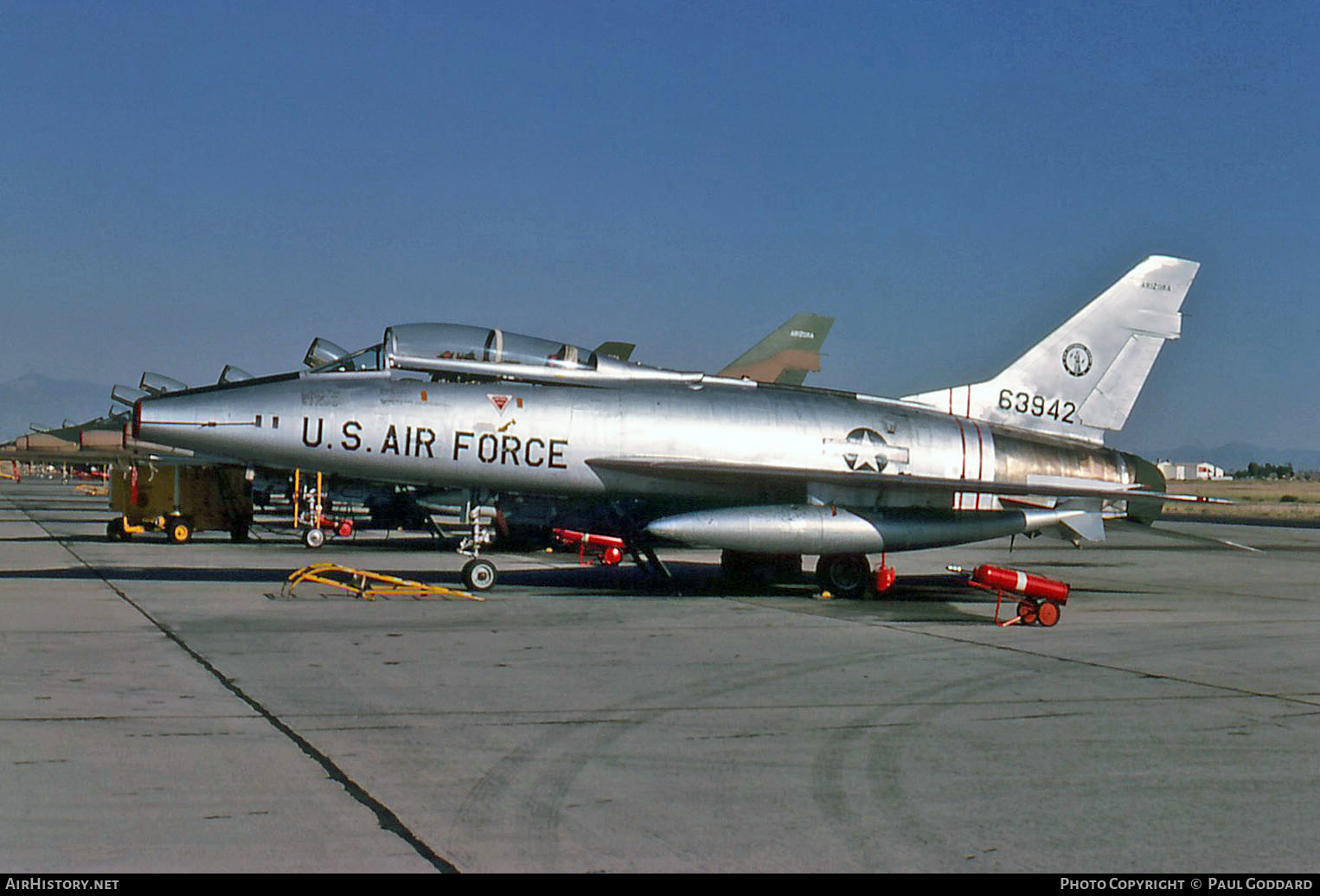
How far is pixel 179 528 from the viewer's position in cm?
2703

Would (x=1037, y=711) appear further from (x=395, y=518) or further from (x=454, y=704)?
(x=395, y=518)

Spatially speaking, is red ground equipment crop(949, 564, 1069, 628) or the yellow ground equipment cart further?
the yellow ground equipment cart

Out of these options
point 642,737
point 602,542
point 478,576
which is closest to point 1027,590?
point 478,576

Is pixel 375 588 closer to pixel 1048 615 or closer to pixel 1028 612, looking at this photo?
pixel 1028 612

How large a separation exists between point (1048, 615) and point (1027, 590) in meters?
0.34

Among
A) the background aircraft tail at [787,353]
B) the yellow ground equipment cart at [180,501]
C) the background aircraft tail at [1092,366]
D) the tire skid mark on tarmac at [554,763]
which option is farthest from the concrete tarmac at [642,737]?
→ the background aircraft tail at [787,353]

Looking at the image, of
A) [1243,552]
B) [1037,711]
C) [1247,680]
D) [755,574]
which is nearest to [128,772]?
[1037,711]

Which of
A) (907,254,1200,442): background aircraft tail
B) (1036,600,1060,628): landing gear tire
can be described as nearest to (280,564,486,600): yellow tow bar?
(1036,600,1060,628): landing gear tire

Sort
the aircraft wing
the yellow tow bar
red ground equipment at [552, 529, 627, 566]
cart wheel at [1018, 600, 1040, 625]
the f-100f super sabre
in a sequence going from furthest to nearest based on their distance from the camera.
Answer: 1. red ground equipment at [552, 529, 627, 566]
2. the aircraft wing
3. the yellow tow bar
4. the f-100f super sabre
5. cart wheel at [1018, 600, 1040, 625]

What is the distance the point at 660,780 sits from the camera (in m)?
6.03

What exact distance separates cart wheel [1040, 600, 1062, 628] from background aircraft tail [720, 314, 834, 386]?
60.7 ft

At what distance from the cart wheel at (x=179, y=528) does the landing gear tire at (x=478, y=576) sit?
14.5 m

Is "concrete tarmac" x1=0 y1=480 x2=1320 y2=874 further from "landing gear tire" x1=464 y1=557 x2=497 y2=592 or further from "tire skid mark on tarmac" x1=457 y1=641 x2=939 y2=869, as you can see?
"landing gear tire" x1=464 y1=557 x2=497 y2=592

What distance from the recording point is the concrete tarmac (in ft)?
16.2
